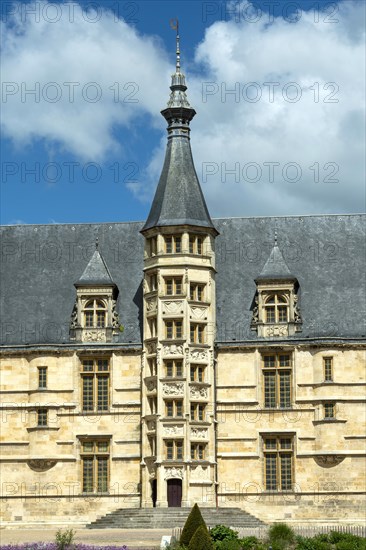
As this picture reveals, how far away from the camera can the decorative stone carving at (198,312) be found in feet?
189

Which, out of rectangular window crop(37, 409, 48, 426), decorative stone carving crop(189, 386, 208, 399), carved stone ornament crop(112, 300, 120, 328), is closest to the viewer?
decorative stone carving crop(189, 386, 208, 399)

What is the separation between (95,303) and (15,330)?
14.0ft

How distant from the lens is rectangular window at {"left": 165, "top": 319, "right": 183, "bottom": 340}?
188 ft

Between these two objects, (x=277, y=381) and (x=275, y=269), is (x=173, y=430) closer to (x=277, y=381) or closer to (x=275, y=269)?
(x=277, y=381)

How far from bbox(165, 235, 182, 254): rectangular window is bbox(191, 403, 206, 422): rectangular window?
7426 mm

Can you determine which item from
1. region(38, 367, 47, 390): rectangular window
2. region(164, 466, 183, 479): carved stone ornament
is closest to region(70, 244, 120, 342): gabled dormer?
region(38, 367, 47, 390): rectangular window

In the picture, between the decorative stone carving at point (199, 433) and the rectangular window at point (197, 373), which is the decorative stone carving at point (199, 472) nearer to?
the decorative stone carving at point (199, 433)

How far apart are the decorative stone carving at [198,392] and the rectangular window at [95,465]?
16.1ft

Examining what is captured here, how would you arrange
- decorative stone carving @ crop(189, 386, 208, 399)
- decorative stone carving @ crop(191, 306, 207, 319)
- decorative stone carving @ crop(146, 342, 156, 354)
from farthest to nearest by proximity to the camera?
decorative stone carving @ crop(191, 306, 207, 319) < decorative stone carving @ crop(146, 342, 156, 354) < decorative stone carving @ crop(189, 386, 208, 399)

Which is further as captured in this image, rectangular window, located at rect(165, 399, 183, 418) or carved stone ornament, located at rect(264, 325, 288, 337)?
carved stone ornament, located at rect(264, 325, 288, 337)

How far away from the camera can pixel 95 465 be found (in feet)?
189

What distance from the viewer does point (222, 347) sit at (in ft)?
190

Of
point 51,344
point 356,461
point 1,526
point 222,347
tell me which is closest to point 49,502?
point 1,526

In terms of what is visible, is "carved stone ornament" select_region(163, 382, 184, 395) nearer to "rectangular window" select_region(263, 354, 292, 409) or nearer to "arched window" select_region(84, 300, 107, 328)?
"rectangular window" select_region(263, 354, 292, 409)
